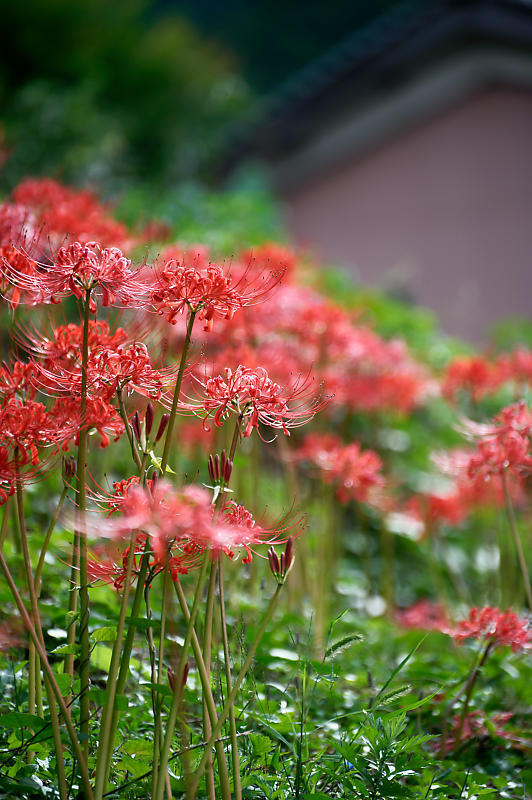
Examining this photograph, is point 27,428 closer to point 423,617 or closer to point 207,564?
point 207,564

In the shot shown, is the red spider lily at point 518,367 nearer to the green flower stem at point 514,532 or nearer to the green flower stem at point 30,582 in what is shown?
the green flower stem at point 514,532

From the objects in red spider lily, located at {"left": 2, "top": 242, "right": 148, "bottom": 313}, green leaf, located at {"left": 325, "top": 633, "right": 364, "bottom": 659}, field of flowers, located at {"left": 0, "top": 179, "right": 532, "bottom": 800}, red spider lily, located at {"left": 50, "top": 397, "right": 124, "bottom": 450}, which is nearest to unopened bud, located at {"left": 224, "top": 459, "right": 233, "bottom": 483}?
field of flowers, located at {"left": 0, "top": 179, "right": 532, "bottom": 800}

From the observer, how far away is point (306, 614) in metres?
3.38

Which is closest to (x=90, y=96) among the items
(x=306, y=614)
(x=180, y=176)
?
(x=180, y=176)

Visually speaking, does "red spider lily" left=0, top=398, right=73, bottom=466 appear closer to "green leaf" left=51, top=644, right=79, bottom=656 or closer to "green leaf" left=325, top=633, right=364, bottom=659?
"green leaf" left=51, top=644, right=79, bottom=656

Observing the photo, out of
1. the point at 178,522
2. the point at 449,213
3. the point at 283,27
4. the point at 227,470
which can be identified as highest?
the point at 283,27

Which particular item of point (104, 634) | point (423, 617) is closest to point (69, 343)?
point (104, 634)

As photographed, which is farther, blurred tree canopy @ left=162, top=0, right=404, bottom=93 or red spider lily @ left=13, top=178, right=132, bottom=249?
blurred tree canopy @ left=162, top=0, right=404, bottom=93

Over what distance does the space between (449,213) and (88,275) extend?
9.24 meters

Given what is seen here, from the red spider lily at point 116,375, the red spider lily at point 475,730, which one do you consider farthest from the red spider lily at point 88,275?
the red spider lily at point 475,730

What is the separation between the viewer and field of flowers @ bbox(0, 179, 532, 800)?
1546 millimetres

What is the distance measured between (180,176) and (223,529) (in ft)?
29.8

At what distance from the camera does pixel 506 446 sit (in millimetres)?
2201

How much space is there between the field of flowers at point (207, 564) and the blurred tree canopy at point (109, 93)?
145 inches
